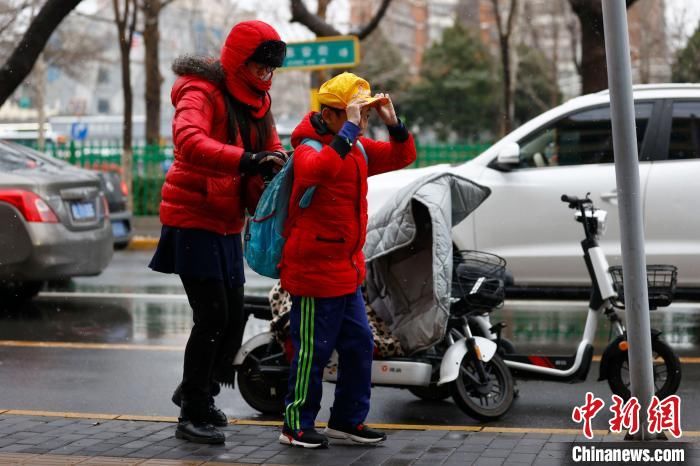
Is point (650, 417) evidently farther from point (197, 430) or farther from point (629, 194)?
point (197, 430)

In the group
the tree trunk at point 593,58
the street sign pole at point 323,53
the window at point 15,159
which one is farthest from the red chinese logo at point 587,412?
the street sign pole at point 323,53

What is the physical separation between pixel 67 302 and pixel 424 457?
6.67 metres

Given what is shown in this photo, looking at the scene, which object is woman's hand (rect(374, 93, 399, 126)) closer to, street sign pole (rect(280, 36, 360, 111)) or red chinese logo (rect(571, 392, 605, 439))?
red chinese logo (rect(571, 392, 605, 439))

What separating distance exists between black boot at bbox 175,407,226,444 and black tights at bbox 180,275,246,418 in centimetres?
2

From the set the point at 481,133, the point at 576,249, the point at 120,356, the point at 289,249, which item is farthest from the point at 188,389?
the point at 481,133

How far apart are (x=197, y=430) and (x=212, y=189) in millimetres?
1141

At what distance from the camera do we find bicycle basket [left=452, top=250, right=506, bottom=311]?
253 inches

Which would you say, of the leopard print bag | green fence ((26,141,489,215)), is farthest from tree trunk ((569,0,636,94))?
the leopard print bag

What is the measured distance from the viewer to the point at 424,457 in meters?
5.32

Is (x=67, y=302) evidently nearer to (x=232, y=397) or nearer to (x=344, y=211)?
(x=232, y=397)

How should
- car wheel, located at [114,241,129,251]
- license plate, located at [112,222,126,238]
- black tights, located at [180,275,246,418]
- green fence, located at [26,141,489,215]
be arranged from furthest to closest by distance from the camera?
green fence, located at [26,141,489,215] < car wheel, located at [114,241,129,251] < license plate, located at [112,222,126,238] < black tights, located at [180,275,246,418]

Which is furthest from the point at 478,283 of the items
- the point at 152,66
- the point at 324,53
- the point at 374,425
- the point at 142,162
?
the point at 152,66

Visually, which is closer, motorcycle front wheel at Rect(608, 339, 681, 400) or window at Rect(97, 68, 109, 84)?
motorcycle front wheel at Rect(608, 339, 681, 400)

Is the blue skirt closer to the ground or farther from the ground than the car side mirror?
closer to the ground
